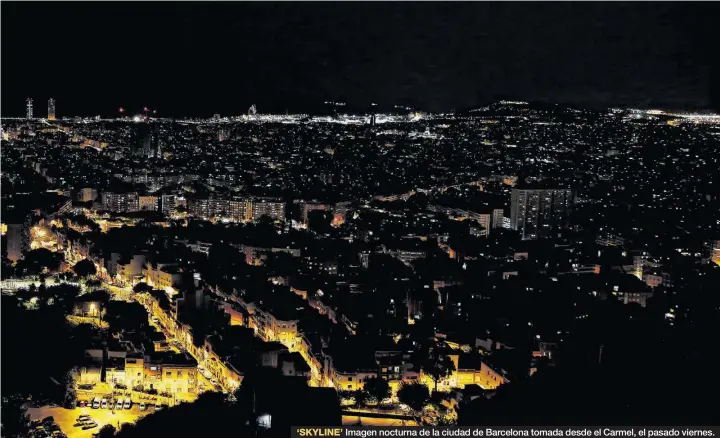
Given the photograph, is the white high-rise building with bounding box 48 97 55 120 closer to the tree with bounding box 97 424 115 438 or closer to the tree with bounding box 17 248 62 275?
the tree with bounding box 17 248 62 275

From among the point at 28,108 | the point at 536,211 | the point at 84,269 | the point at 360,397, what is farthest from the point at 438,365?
the point at 28,108

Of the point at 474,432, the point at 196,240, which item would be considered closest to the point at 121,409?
the point at 474,432

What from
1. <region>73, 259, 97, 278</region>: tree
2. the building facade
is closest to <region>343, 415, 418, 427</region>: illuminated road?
<region>73, 259, 97, 278</region>: tree

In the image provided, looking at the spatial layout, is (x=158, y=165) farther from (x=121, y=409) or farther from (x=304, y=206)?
(x=121, y=409)

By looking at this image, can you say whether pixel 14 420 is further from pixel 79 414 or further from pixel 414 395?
pixel 414 395
